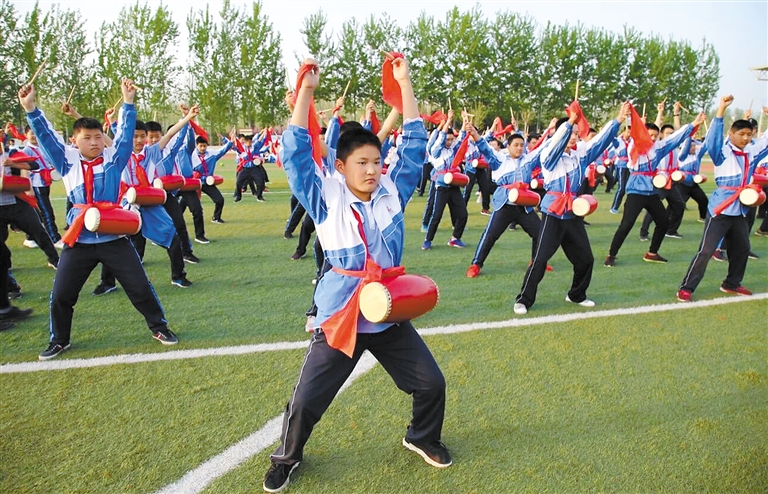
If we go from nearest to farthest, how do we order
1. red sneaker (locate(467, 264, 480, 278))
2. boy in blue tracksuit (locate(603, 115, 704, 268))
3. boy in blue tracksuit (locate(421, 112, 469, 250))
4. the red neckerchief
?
the red neckerchief < red sneaker (locate(467, 264, 480, 278)) < boy in blue tracksuit (locate(603, 115, 704, 268)) < boy in blue tracksuit (locate(421, 112, 469, 250))

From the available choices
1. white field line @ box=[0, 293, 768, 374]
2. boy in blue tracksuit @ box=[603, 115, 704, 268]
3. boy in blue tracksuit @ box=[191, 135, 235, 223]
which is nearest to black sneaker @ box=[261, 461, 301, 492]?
white field line @ box=[0, 293, 768, 374]

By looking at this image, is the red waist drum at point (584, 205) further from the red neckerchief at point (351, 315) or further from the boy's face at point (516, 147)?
the red neckerchief at point (351, 315)

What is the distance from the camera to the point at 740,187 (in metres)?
5.97

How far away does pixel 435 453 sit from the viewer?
9.82 feet

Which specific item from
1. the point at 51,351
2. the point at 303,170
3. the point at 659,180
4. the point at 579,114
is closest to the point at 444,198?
the point at 659,180

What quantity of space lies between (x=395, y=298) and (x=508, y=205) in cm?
480

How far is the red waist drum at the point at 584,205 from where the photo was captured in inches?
214

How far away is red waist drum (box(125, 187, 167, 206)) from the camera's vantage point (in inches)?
233

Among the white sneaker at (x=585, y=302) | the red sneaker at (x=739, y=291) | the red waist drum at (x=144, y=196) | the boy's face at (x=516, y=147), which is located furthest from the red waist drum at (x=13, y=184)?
the red sneaker at (x=739, y=291)

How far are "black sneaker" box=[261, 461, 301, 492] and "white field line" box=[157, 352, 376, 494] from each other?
29 cm

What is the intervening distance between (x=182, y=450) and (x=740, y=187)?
20.7ft

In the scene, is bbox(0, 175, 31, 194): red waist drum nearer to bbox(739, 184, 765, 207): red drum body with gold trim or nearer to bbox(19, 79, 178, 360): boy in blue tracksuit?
bbox(19, 79, 178, 360): boy in blue tracksuit

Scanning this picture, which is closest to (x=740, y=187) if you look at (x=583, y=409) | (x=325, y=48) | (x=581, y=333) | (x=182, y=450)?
(x=581, y=333)

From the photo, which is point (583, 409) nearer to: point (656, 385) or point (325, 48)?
point (656, 385)
